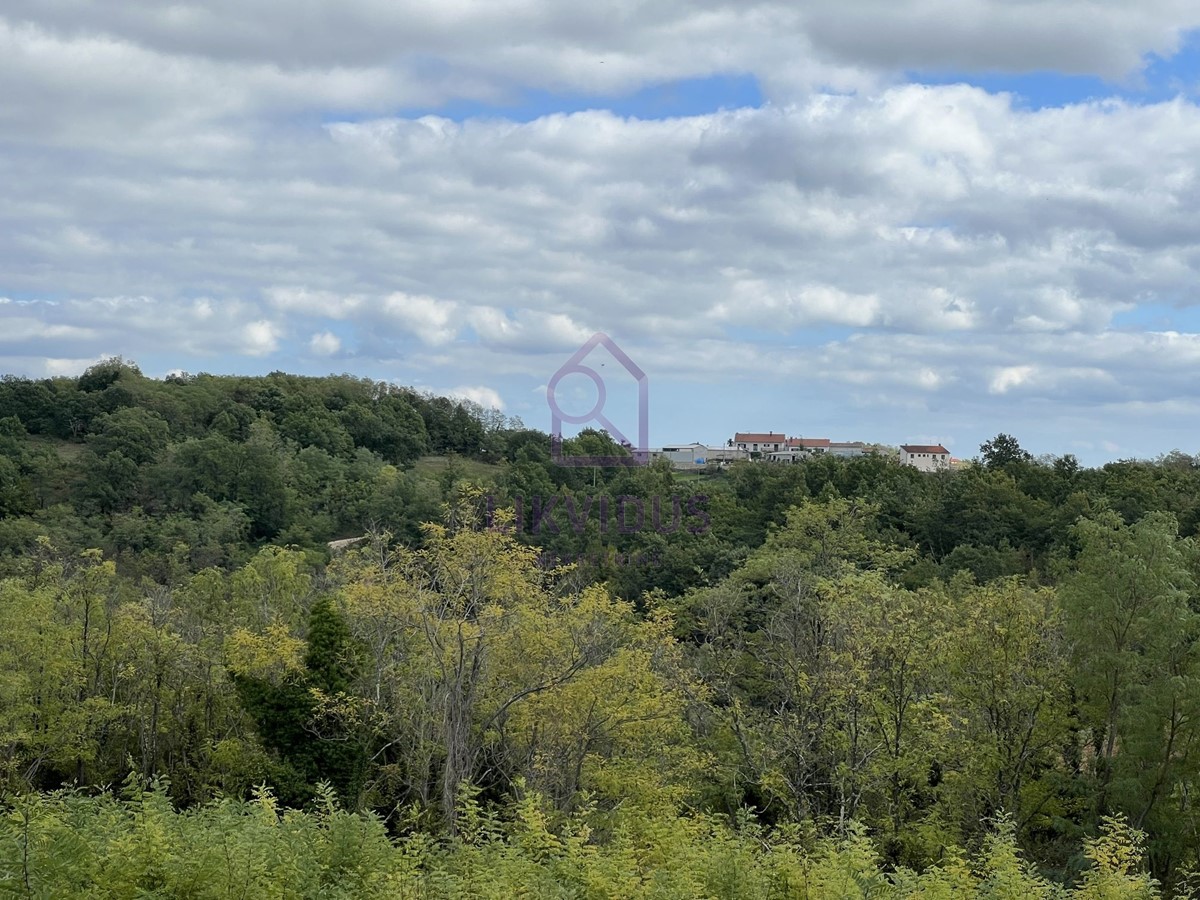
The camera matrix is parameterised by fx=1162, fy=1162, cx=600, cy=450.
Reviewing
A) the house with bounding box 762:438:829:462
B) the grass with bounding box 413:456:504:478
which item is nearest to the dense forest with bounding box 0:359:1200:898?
the grass with bounding box 413:456:504:478

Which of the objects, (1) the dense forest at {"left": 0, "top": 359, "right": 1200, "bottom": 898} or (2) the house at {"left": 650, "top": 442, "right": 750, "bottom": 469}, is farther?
(2) the house at {"left": 650, "top": 442, "right": 750, "bottom": 469}

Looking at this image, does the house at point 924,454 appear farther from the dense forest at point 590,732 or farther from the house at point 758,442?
the dense forest at point 590,732

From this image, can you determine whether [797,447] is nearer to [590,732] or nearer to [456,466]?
[456,466]

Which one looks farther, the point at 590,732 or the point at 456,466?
the point at 456,466

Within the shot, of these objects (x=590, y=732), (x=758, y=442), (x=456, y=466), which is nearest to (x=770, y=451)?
(x=758, y=442)

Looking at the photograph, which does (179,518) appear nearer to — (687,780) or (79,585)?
(79,585)

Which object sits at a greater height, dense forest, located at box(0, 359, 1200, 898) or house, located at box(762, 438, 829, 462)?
house, located at box(762, 438, 829, 462)

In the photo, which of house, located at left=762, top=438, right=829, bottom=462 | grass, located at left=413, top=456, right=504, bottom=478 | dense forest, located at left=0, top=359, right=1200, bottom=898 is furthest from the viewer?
house, located at left=762, top=438, right=829, bottom=462

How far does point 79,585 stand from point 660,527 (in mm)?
40616

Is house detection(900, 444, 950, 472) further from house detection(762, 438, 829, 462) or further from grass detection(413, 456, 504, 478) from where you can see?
grass detection(413, 456, 504, 478)

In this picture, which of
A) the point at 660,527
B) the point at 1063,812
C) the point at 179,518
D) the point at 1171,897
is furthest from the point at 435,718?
the point at 179,518

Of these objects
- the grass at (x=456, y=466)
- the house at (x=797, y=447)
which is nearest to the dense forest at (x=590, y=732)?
the grass at (x=456, y=466)

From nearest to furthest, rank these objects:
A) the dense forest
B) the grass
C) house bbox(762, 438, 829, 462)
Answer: the dense forest < the grass < house bbox(762, 438, 829, 462)

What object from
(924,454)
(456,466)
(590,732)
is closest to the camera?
(590,732)
